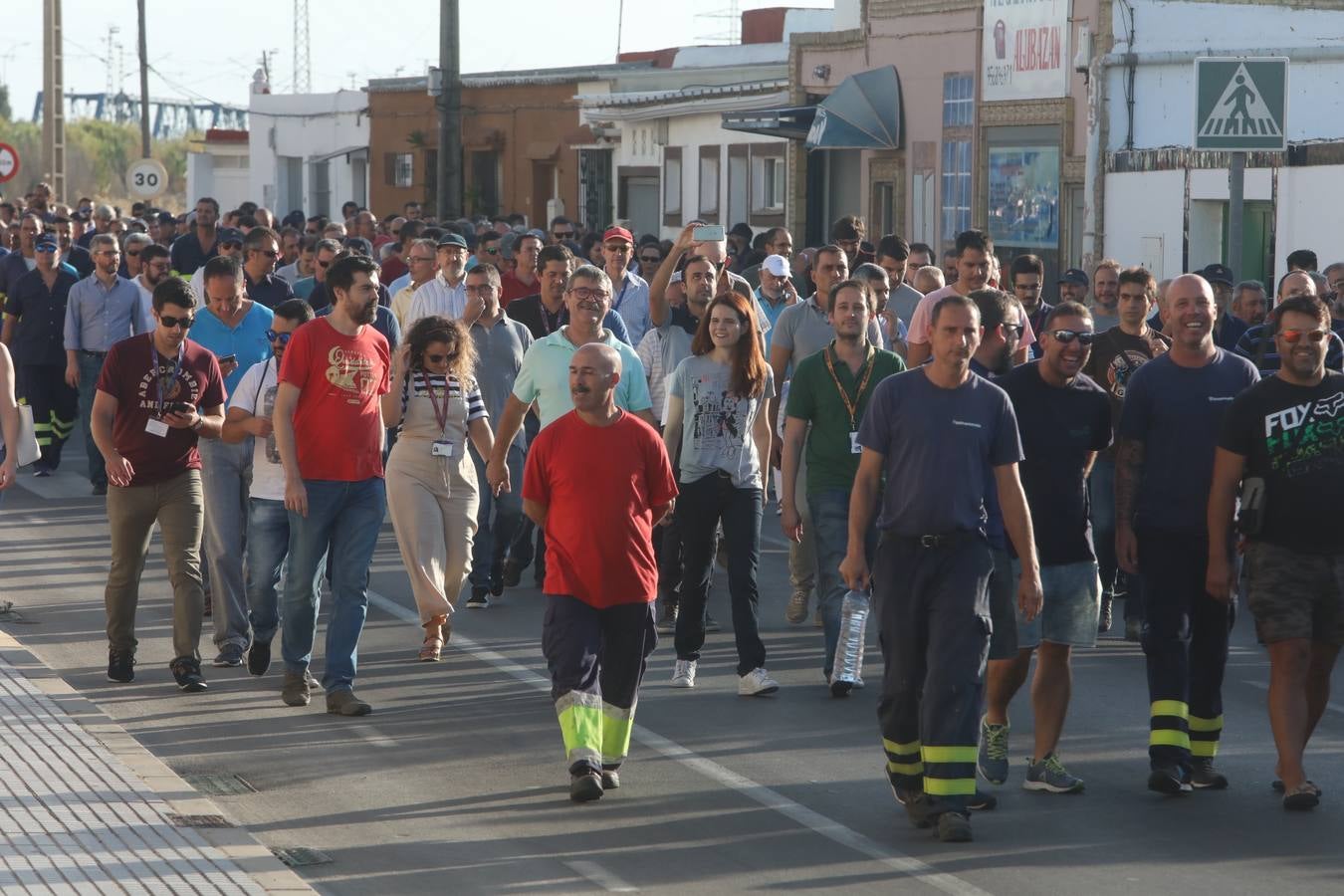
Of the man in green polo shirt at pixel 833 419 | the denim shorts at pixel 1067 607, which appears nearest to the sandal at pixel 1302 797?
the denim shorts at pixel 1067 607

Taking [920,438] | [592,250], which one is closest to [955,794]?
[920,438]

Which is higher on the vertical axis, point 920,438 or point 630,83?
point 630,83

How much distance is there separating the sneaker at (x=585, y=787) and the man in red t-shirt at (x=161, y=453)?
2.76 meters

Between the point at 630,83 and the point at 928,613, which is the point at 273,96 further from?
the point at 928,613

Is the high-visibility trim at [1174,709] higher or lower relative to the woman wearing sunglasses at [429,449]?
lower

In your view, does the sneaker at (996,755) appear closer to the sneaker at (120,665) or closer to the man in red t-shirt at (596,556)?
the man in red t-shirt at (596,556)

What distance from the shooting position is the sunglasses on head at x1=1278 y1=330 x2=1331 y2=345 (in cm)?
816

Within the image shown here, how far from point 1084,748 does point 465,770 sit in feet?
8.66

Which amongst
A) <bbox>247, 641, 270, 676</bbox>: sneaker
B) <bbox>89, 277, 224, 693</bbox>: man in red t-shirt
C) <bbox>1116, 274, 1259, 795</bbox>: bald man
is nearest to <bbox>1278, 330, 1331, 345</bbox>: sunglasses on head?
<bbox>1116, 274, 1259, 795</bbox>: bald man

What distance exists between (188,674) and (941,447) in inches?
168

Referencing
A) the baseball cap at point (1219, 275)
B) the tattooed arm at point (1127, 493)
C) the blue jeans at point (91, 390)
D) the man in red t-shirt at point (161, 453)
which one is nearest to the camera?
the tattooed arm at point (1127, 493)

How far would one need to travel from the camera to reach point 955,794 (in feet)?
25.1

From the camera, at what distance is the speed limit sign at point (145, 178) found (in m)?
39.4

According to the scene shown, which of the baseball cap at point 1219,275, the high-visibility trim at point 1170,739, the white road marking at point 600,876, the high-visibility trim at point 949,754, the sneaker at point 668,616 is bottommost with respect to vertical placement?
the white road marking at point 600,876
